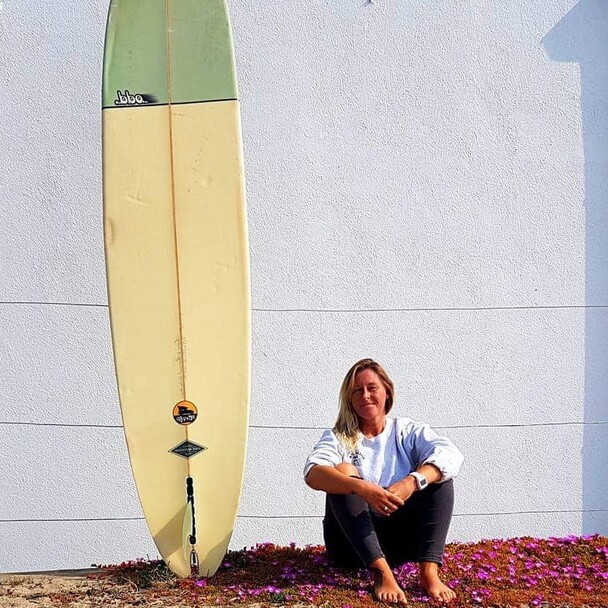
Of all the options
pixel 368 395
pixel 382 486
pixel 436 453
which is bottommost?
pixel 382 486

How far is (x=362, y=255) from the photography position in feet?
11.1

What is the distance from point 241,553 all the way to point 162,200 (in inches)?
50.9

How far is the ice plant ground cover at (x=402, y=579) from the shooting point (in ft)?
7.86

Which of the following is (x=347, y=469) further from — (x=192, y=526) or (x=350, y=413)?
(x=192, y=526)

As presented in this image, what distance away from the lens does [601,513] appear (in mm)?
3449

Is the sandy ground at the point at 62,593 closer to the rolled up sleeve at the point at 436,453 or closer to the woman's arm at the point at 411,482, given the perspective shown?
the woman's arm at the point at 411,482

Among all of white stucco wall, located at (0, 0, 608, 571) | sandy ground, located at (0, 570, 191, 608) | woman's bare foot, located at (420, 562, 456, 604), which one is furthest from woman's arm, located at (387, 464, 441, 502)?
white stucco wall, located at (0, 0, 608, 571)

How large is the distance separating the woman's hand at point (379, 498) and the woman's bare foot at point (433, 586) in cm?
24

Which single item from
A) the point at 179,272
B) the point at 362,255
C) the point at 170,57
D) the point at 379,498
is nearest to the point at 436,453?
the point at 379,498

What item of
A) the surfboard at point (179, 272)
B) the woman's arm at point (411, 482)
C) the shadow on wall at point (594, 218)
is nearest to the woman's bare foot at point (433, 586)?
the woman's arm at point (411, 482)

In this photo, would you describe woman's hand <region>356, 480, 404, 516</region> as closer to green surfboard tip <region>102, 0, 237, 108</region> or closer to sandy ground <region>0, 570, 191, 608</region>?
sandy ground <region>0, 570, 191, 608</region>

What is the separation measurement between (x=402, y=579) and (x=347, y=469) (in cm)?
42

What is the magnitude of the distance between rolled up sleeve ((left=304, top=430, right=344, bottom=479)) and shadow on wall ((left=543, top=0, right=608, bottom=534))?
4.79 ft

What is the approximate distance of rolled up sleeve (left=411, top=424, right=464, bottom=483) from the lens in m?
2.31
